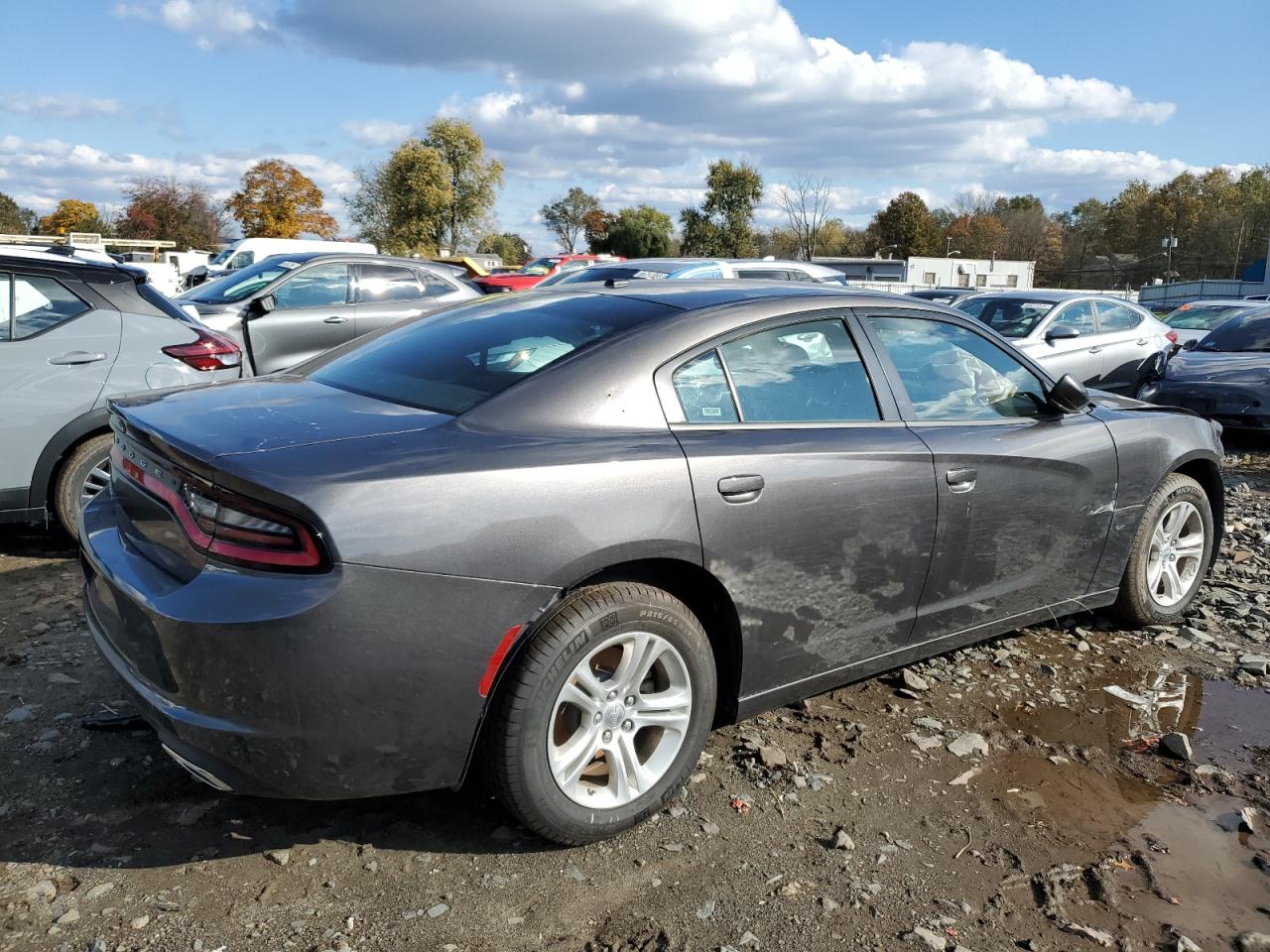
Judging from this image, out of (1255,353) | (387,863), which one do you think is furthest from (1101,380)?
(387,863)

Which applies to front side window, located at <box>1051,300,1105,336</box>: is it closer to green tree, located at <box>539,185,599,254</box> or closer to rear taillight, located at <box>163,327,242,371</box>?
rear taillight, located at <box>163,327,242,371</box>

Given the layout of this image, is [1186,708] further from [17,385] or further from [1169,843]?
[17,385]

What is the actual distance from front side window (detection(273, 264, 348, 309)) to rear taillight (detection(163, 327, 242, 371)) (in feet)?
13.7

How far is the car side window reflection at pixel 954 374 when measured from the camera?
3.69 m

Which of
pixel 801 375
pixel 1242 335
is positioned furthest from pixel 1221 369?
pixel 801 375

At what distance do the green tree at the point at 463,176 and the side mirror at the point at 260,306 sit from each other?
60.3 meters

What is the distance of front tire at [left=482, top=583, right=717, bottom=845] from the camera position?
8.52 feet

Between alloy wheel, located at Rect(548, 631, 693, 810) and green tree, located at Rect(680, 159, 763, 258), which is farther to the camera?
green tree, located at Rect(680, 159, 763, 258)

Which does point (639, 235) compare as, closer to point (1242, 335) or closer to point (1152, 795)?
point (1242, 335)

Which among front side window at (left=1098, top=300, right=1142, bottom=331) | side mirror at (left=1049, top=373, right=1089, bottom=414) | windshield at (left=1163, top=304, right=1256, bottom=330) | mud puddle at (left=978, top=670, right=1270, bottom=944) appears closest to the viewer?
mud puddle at (left=978, top=670, right=1270, bottom=944)

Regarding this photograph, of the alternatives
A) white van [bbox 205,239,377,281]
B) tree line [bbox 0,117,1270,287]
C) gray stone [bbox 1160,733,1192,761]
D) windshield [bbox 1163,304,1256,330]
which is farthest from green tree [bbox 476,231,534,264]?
gray stone [bbox 1160,733,1192,761]

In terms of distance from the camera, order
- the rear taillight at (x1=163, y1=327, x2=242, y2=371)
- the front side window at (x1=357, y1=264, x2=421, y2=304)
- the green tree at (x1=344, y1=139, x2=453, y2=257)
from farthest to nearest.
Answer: the green tree at (x1=344, y1=139, x2=453, y2=257)
the front side window at (x1=357, y1=264, x2=421, y2=304)
the rear taillight at (x1=163, y1=327, x2=242, y2=371)

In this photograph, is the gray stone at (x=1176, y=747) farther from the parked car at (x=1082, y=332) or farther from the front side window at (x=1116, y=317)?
the front side window at (x=1116, y=317)

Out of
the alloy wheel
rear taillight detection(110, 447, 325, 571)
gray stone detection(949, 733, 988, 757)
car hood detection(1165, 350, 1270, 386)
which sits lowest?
gray stone detection(949, 733, 988, 757)
